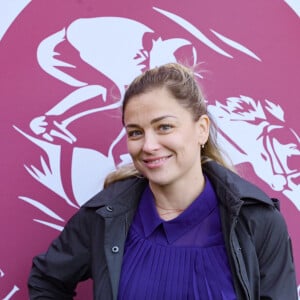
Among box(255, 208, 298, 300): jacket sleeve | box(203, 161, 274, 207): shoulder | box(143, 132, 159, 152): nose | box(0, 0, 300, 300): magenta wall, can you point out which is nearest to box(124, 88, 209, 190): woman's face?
box(143, 132, 159, 152): nose

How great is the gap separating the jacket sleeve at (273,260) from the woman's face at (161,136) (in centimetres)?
25

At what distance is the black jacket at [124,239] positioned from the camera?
1.33 m

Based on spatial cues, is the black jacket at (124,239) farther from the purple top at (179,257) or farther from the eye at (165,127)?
the eye at (165,127)

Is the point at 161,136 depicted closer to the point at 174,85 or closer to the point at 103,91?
the point at 174,85

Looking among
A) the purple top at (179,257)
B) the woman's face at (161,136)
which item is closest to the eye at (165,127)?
the woman's face at (161,136)

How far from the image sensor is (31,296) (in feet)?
4.96

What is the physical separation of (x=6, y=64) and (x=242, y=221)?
0.88 meters

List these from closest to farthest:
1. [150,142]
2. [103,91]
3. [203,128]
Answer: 1. [150,142]
2. [203,128]
3. [103,91]

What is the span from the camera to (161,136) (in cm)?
132

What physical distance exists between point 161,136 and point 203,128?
6.1 inches

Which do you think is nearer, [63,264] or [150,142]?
[150,142]

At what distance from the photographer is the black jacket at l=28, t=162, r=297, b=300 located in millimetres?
1328

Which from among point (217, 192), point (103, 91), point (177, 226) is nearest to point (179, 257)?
point (177, 226)

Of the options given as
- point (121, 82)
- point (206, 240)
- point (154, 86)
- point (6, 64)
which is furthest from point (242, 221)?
point (6, 64)
